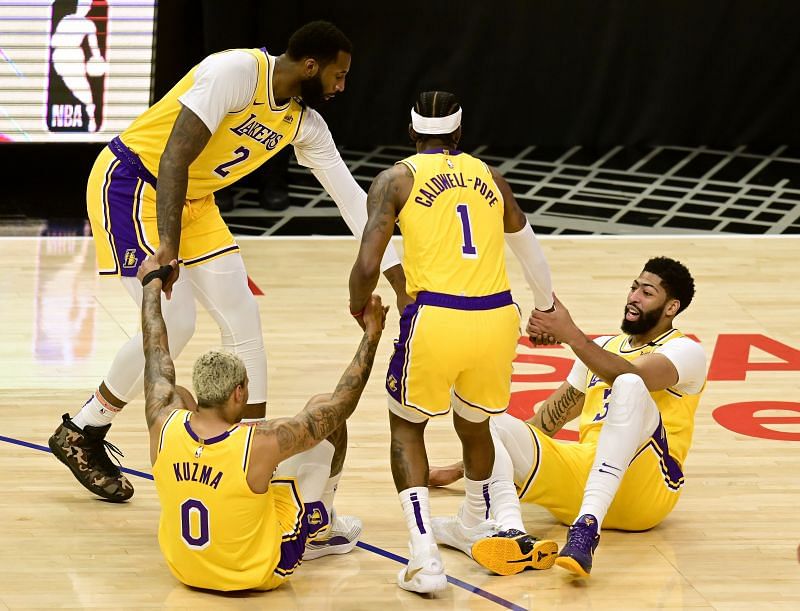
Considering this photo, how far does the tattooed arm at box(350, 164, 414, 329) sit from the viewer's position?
4.25 meters

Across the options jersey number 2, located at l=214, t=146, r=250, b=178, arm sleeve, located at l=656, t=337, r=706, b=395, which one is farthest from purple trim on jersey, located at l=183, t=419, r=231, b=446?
arm sleeve, located at l=656, t=337, r=706, b=395

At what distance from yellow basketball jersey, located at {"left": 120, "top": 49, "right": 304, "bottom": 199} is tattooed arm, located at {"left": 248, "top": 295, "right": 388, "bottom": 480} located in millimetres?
935

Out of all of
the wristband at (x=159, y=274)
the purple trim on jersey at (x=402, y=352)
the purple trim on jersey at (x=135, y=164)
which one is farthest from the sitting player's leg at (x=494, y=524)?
the purple trim on jersey at (x=135, y=164)

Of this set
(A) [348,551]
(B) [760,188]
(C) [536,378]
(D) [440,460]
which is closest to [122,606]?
(A) [348,551]

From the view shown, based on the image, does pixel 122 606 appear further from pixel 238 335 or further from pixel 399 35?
pixel 399 35

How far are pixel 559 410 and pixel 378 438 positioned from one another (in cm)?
102

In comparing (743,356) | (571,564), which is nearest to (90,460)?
(571,564)

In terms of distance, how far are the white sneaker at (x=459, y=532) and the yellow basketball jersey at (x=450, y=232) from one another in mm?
836

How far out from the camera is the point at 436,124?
4402 millimetres

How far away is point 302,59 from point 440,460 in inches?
70.4

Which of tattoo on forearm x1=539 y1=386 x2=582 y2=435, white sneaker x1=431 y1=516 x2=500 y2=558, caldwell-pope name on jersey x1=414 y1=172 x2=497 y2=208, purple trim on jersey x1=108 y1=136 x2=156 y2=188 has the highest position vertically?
caldwell-pope name on jersey x1=414 y1=172 x2=497 y2=208

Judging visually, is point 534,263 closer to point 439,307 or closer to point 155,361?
point 439,307

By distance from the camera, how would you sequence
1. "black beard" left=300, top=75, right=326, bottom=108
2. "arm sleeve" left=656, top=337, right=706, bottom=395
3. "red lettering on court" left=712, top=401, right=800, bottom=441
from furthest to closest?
"red lettering on court" left=712, top=401, right=800, bottom=441, "black beard" left=300, top=75, right=326, bottom=108, "arm sleeve" left=656, top=337, right=706, bottom=395

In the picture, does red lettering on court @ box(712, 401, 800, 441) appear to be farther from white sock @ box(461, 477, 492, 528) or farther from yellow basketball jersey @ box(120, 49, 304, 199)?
yellow basketball jersey @ box(120, 49, 304, 199)
